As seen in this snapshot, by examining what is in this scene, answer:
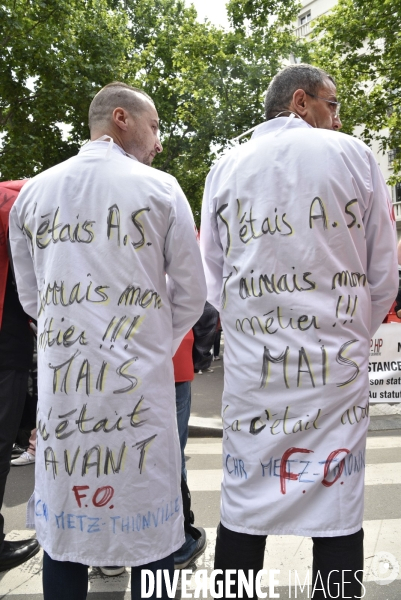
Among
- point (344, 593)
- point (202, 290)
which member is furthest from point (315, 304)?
point (344, 593)

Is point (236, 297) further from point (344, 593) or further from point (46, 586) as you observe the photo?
point (46, 586)

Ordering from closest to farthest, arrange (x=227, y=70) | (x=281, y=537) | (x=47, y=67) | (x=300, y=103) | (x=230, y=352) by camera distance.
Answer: (x=230, y=352), (x=300, y=103), (x=281, y=537), (x=47, y=67), (x=227, y=70)

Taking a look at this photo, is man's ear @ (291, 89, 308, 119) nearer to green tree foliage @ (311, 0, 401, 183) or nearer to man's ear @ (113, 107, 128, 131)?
man's ear @ (113, 107, 128, 131)

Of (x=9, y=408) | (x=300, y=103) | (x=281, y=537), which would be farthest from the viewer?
(x=281, y=537)

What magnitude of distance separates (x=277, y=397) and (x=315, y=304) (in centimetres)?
31

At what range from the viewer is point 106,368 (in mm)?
1857

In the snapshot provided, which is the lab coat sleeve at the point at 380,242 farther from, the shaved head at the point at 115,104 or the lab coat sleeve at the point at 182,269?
the shaved head at the point at 115,104

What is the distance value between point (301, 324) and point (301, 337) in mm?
40

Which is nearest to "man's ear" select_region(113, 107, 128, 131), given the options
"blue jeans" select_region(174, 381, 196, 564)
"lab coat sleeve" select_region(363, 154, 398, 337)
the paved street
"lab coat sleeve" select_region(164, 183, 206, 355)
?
"lab coat sleeve" select_region(164, 183, 206, 355)

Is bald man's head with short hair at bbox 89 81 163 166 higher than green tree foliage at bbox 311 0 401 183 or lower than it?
lower

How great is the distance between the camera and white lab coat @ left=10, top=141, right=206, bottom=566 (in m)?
1.86

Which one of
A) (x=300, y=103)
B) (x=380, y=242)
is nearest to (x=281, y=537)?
(x=380, y=242)

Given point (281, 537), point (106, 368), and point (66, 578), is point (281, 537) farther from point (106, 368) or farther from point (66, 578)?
point (106, 368)

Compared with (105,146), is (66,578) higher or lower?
lower
